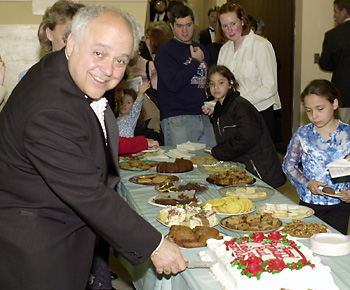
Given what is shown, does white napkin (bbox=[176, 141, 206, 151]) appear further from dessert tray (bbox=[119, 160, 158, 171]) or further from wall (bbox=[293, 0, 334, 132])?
wall (bbox=[293, 0, 334, 132])

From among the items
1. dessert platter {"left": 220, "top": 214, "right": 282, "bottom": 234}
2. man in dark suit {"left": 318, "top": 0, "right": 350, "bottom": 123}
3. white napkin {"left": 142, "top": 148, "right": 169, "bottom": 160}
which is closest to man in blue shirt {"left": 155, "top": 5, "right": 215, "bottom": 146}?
white napkin {"left": 142, "top": 148, "right": 169, "bottom": 160}

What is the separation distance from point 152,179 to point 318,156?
0.93 meters

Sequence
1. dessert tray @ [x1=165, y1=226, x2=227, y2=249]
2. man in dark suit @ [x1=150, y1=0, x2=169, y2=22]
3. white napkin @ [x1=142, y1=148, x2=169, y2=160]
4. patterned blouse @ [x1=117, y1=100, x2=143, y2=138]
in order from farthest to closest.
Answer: man in dark suit @ [x1=150, y1=0, x2=169, y2=22] < patterned blouse @ [x1=117, y1=100, x2=143, y2=138] < white napkin @ [x1=142, y1=148, x2=169, y2=160] < dessert tray @ [x1=165, y1=226, x2=227, y2=249]

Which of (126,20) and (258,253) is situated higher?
(126,20)

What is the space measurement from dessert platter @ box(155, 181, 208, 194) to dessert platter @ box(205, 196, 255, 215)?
322 mm

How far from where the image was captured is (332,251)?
1.84m

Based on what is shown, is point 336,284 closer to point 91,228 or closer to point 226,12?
point 91,228

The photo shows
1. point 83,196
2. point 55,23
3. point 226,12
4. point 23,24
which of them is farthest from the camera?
point 23,24

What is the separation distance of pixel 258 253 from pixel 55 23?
1.69 meters

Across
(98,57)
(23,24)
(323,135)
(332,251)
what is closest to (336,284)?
(332,251)

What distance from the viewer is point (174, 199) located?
2576 millimetres

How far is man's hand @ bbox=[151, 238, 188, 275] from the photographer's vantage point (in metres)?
1.74

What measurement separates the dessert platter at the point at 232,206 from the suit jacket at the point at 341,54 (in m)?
3.34

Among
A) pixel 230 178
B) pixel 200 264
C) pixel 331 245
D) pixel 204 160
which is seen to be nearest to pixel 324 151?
pixel 230 178
